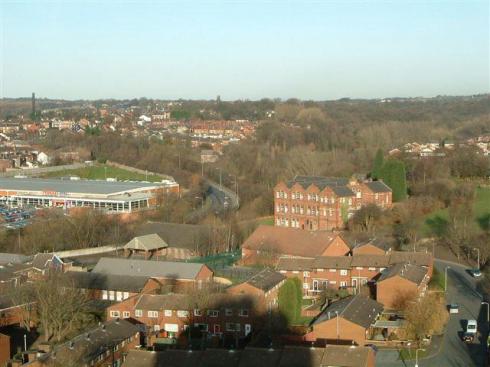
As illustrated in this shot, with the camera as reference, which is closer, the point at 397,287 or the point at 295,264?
the point at 397,287

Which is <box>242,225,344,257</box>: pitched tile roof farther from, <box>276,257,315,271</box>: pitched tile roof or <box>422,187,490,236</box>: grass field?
<box>422,187,490,236</box>: grass field

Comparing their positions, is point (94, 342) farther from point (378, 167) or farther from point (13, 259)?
point (378, 167)

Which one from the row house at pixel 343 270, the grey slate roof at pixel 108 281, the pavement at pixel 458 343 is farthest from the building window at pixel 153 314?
the pavement at pixel 458 343

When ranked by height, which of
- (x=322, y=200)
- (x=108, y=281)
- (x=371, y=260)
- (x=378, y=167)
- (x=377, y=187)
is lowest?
(x=108, y=281)

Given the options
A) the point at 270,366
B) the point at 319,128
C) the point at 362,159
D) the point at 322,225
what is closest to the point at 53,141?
the point at 319,128

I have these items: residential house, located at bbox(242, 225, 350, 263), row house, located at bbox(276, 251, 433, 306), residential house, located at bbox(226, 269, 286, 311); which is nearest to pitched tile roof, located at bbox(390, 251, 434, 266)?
row house, located at bbox(276, 251, 433, 306)

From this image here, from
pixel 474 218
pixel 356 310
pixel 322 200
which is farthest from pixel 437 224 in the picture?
pixel 356 310
